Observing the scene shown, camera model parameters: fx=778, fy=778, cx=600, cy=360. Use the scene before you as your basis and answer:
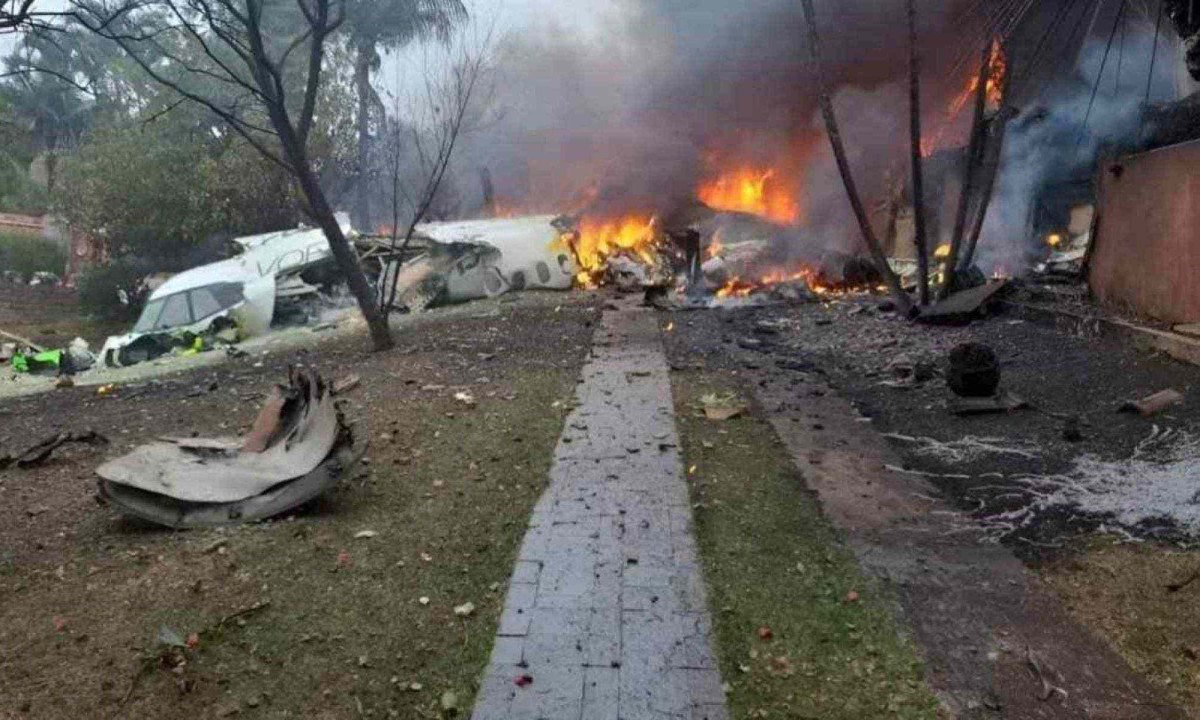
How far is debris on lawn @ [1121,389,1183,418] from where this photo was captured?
18.7 feet

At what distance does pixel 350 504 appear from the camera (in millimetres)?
4430

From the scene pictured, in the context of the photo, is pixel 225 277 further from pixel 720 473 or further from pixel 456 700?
pixel 456 700

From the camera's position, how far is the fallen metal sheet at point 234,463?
3975 mm

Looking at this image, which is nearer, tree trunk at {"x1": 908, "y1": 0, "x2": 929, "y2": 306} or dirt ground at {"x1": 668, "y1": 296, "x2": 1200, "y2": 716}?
dirt ground at {"x1": 668, "y1": 296, "x2": 1200, "y2": 716}

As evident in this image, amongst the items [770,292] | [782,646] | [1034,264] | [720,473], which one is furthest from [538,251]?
[782,646]

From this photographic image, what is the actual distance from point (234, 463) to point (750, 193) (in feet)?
67.9

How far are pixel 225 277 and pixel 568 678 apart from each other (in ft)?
46.5

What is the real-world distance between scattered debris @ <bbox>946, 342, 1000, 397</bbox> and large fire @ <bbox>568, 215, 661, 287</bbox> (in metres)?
12.4

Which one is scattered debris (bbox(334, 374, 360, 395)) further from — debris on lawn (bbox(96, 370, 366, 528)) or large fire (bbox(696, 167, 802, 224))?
large fire (bbox(696, 167, 802, 224))

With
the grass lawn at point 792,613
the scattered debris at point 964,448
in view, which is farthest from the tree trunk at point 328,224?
the scattered debris at point 964,448

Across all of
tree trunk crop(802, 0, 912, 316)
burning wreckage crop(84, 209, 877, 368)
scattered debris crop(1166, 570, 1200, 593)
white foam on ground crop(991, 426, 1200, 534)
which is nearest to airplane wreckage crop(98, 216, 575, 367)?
burning wreckage crop(84, 209, 877, 368)

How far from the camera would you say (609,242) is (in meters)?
21.2

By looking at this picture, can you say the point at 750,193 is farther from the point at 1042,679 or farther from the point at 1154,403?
the point at 1042,679

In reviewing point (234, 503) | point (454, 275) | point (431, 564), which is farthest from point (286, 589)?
point (454, 275)
